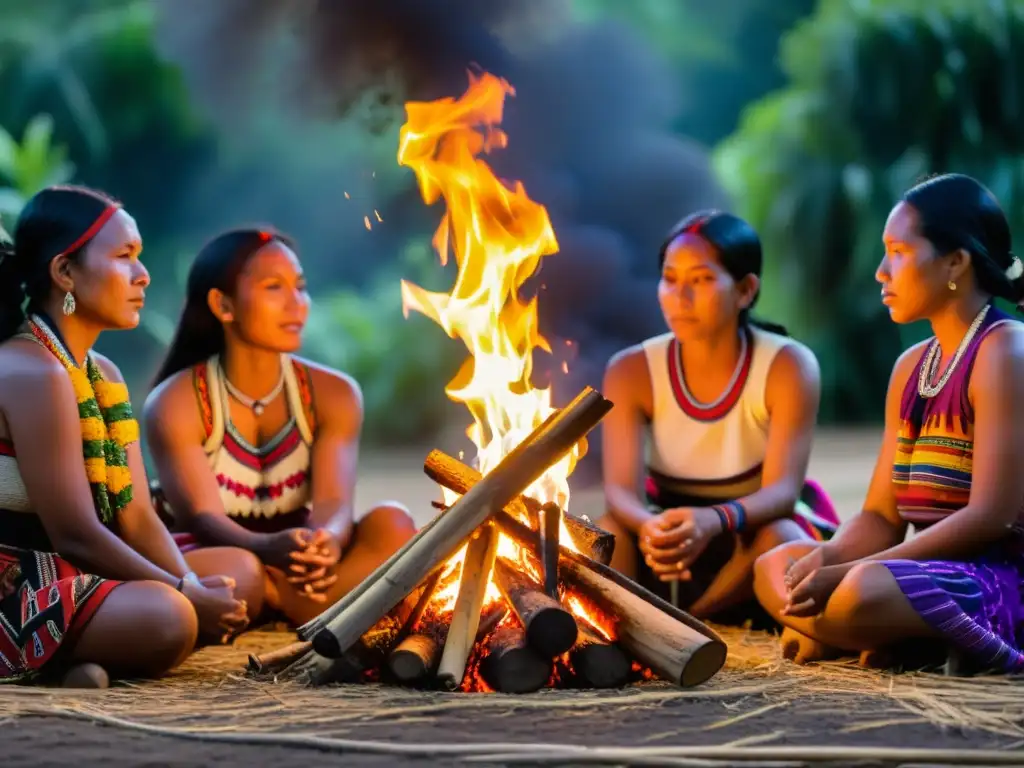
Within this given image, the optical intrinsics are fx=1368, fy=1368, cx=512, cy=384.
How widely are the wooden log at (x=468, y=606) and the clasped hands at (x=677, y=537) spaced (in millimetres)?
799

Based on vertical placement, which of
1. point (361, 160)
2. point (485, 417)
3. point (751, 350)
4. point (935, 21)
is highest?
point (935, 21)

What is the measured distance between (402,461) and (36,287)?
1117 centimetres

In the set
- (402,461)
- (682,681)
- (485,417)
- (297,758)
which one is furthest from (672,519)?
(402,461)

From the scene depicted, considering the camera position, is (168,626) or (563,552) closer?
(168,626)

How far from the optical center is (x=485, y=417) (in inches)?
185

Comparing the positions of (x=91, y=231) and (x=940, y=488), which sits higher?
(x=91, y=231)

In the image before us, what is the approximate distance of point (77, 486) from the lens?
147 inches

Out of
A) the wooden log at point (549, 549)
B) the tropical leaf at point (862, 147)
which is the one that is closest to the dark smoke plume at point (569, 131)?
the tropical leaf at point (862, 147)

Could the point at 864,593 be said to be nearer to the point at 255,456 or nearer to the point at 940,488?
the point at 940,488

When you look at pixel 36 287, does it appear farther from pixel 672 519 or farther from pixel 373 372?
pixel 373 372

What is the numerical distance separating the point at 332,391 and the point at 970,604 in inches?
95.3

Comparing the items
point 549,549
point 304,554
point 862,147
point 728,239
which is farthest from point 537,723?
point 862,147

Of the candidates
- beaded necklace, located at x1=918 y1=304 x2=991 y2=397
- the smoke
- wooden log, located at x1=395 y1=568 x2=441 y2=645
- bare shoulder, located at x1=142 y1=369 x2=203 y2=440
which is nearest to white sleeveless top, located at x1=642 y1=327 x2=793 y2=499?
beaded necklace, located at x1=918 y1=304 x2=991 y2=397

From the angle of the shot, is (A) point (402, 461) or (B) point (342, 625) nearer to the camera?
(B) point (342, 625)
